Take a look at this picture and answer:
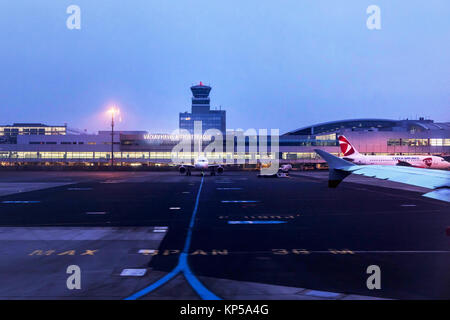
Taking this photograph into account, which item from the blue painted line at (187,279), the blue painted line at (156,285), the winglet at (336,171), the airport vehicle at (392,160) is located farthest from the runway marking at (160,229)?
the airport vehicle at (392,160)

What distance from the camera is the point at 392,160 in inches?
2384

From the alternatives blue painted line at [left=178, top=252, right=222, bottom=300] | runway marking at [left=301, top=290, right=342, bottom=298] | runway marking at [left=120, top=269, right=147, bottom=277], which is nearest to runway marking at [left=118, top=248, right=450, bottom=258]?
blue painted line at [left=178, top=252, right=222, bottom=300]

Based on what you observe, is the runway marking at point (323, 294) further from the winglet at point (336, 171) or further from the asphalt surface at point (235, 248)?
the winglet at point (336, 171)

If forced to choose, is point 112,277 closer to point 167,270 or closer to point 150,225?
point 167,270

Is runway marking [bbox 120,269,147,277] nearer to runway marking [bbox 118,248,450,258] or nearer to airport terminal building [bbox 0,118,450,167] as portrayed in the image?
runway marking [bbox 118,248,450,258]

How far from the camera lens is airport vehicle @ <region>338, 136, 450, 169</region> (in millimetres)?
57375

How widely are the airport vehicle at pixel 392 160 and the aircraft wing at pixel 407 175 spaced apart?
152 feet

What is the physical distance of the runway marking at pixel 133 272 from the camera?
348 inches

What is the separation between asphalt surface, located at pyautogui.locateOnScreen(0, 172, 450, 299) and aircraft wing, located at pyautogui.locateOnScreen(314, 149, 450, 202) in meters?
2.10

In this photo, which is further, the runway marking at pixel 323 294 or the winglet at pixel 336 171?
the winglet at pixel 336 171

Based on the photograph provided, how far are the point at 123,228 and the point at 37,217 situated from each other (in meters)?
6.18

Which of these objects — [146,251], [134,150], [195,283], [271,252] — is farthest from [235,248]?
[134,150]

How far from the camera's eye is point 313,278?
8586mm

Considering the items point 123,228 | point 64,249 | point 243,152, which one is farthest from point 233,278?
point 243,152
